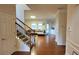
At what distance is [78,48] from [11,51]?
336cm

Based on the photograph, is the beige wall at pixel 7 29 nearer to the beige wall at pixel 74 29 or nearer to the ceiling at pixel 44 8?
the ceiling at pixel 44 8

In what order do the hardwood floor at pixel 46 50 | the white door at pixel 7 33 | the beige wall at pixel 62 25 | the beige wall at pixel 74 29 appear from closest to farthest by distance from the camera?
the beige wall at pixel 74 29, the white door at pixel 7 33, the hardwood floor at pixel 46 50, the beige wall at pixel 62 25

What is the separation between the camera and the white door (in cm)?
488

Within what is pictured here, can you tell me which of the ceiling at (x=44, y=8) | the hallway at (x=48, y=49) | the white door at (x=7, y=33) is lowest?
the hallway at (x=48, y=49)

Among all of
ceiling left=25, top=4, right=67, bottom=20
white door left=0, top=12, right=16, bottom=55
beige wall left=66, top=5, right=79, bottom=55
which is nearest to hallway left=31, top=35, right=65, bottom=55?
white door left=0, top=12, right=16, bottom=55

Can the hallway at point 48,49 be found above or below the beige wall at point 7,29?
below

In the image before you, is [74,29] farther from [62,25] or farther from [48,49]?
[62,25]

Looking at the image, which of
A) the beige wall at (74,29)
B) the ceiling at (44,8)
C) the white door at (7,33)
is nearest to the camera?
the beige wall at (74,29)

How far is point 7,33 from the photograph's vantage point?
200 inches

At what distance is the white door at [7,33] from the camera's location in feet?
16.0

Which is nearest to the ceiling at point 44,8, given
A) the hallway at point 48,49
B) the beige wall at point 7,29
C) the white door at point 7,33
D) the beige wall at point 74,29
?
the beige wall at point 7,29

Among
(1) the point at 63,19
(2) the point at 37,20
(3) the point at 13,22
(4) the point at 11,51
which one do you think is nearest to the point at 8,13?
(3) the point at 13,22
